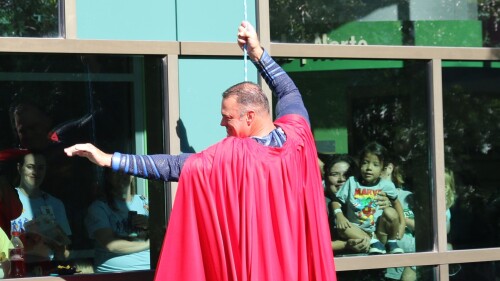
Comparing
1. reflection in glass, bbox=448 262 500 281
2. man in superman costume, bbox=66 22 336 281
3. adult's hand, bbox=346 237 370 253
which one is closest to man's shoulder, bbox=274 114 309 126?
man in superman costume, bbox=66 22 336 281

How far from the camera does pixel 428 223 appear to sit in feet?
22.4

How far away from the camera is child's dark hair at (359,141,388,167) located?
6.71 m

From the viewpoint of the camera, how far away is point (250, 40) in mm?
5801

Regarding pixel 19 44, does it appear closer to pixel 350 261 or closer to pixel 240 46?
pixel 240 46

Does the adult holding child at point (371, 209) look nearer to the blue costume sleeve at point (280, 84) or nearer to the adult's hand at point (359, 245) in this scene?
the adult's hand at point (359, 245)

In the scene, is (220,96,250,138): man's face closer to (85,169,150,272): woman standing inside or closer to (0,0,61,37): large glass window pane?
(85,169,150,272): woman standing inside

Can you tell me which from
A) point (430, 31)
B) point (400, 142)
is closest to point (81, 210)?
point (400, 142)

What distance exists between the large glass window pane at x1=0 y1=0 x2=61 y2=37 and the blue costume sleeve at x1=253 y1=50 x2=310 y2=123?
1139mm

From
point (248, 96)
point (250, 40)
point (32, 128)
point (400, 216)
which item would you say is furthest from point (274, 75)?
point (400, 216)

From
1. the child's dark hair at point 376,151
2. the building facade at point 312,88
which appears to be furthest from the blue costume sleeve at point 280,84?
the child's dark hair at point 376,151

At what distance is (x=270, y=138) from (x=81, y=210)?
124 centimetres

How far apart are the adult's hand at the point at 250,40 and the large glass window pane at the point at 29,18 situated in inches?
39.8

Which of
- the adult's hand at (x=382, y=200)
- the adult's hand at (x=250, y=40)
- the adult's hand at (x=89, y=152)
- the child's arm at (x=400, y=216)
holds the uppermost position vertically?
the adult's hand at (x=250, y=40)

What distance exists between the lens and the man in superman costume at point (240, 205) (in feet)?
17.1
